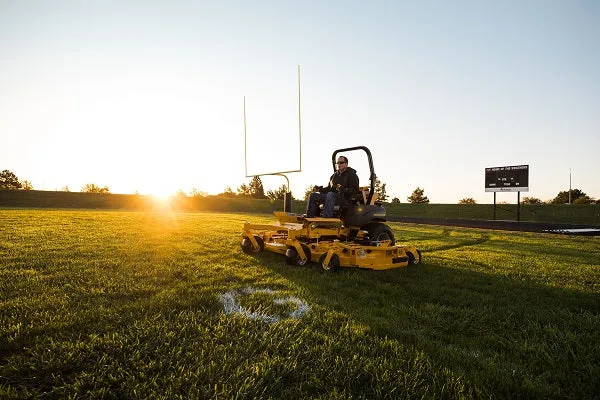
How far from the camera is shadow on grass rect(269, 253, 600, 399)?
2969 millimetres

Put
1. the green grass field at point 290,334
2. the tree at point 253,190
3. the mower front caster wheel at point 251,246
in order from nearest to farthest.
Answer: the green grass field at point 290,334
the mower front caster wheel at point 251,246
the tree at point 253,190

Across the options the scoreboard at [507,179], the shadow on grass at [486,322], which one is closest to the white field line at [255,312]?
the shadow on grass at [486,322]

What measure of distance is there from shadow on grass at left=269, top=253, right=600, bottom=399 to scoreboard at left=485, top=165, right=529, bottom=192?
119 feet

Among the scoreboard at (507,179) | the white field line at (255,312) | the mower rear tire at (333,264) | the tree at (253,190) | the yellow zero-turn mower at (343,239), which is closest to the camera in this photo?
the white field line at (255,312)

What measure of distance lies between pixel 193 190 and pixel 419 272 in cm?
9291

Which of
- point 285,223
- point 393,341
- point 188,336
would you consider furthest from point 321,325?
point 285,223

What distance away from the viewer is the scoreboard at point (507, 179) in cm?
3694

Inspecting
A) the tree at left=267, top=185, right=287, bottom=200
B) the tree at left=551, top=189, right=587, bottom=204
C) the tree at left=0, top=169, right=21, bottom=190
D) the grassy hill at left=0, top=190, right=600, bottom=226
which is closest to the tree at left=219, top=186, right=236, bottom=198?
the grassy hill at left=0, top=190, right=600, bottom=226

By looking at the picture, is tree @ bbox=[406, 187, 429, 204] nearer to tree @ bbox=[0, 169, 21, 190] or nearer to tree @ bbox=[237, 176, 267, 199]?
tree @ bbox=[237, 176, 267, 199]

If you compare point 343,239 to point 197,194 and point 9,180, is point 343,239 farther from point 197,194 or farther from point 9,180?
point 9,180

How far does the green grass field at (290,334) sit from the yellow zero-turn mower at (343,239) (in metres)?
0.40

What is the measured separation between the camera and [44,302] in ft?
14.4

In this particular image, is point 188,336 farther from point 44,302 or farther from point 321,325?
point 44,302

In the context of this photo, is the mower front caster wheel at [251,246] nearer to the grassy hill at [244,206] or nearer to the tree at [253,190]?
the grassy hill at [244,206]
